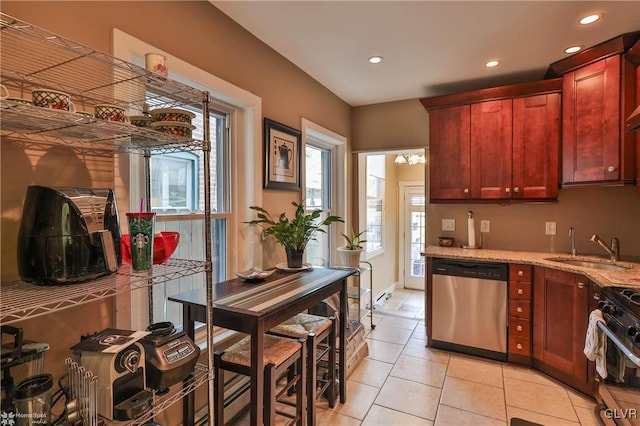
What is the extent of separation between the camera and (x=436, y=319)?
121 inches

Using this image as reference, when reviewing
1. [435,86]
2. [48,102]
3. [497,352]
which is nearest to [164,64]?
[48,102]

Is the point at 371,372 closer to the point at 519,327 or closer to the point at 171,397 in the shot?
the point at 519,327

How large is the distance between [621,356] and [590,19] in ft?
6.79

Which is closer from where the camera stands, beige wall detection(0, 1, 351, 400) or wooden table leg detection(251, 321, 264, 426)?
beige wall detection(0, 1, 351, 400)

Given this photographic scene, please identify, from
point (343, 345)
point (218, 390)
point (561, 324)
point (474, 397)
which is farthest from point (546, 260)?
point (218, 390)

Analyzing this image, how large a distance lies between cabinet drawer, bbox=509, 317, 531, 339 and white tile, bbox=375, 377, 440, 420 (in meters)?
0.91

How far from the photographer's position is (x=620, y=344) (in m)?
1.66

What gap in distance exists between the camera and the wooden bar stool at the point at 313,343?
1.95m

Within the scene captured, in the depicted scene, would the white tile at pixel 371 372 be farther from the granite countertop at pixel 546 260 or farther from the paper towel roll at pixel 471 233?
the paper towel roll at pixel 471 233

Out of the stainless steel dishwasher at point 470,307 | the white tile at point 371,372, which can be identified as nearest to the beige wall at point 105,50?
the white tile at point 371,372

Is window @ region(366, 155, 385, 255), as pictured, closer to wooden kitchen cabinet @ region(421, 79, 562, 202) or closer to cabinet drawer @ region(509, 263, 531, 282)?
wooden kitchen cabinet @ region(421, 79, 562, 202)

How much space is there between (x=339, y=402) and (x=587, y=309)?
1.88 metres

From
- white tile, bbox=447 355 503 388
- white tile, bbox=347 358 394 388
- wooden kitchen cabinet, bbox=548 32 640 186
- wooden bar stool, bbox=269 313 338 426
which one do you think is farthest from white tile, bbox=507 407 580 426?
wooden kitchen cabinet, bbox=548 32 640 186

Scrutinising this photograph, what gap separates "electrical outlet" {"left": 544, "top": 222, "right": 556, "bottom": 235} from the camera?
10.3 feet
